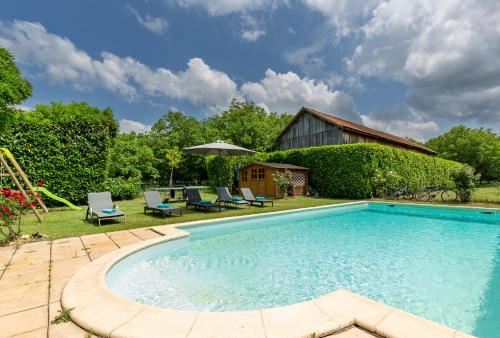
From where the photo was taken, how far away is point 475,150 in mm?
40750

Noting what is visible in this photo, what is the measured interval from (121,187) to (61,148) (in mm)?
4463

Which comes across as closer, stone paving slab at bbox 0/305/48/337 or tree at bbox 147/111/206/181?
stone paving slab at bbox 0/305/48/337

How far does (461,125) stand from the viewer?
46.2 m

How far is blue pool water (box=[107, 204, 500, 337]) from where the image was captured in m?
3.54

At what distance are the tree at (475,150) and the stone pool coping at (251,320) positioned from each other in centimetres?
4868

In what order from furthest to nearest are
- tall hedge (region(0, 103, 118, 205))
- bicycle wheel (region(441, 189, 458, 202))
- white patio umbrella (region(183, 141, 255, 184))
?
1. bicycle wheel (region(441, 189, 458, 202))
2. white patio umbrella (region(183, 141, 255, 184))
3. tall hedge (region(0, 103, 118, 205))

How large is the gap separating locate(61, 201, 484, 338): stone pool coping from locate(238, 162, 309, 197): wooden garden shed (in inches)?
622

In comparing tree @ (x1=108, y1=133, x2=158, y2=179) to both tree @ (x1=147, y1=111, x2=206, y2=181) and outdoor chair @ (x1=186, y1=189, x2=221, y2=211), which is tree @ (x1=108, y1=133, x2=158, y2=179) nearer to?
outdoor chair @ (x1=186, y1=189, x2=221, y2=211)

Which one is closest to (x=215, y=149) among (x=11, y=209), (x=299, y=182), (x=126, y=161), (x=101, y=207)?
(x=101, y=207)

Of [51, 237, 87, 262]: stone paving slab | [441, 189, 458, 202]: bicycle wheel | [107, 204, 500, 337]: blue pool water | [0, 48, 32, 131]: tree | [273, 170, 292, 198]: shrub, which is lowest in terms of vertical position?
[107, 204, 500, 337]: blue pool water

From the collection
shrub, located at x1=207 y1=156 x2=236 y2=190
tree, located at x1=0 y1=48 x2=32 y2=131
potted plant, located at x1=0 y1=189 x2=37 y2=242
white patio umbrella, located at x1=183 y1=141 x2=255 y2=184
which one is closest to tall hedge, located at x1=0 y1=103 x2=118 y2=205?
tree, located at x1=0 y1=48 x2=32 y2=131

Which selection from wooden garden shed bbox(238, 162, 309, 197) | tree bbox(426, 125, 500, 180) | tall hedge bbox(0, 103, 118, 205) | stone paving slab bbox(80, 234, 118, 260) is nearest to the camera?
stone paving slab bbox(80, 234, 118, 260)

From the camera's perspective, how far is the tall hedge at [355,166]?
17234 millimetres

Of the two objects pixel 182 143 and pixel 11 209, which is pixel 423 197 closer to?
pixel 11 209
